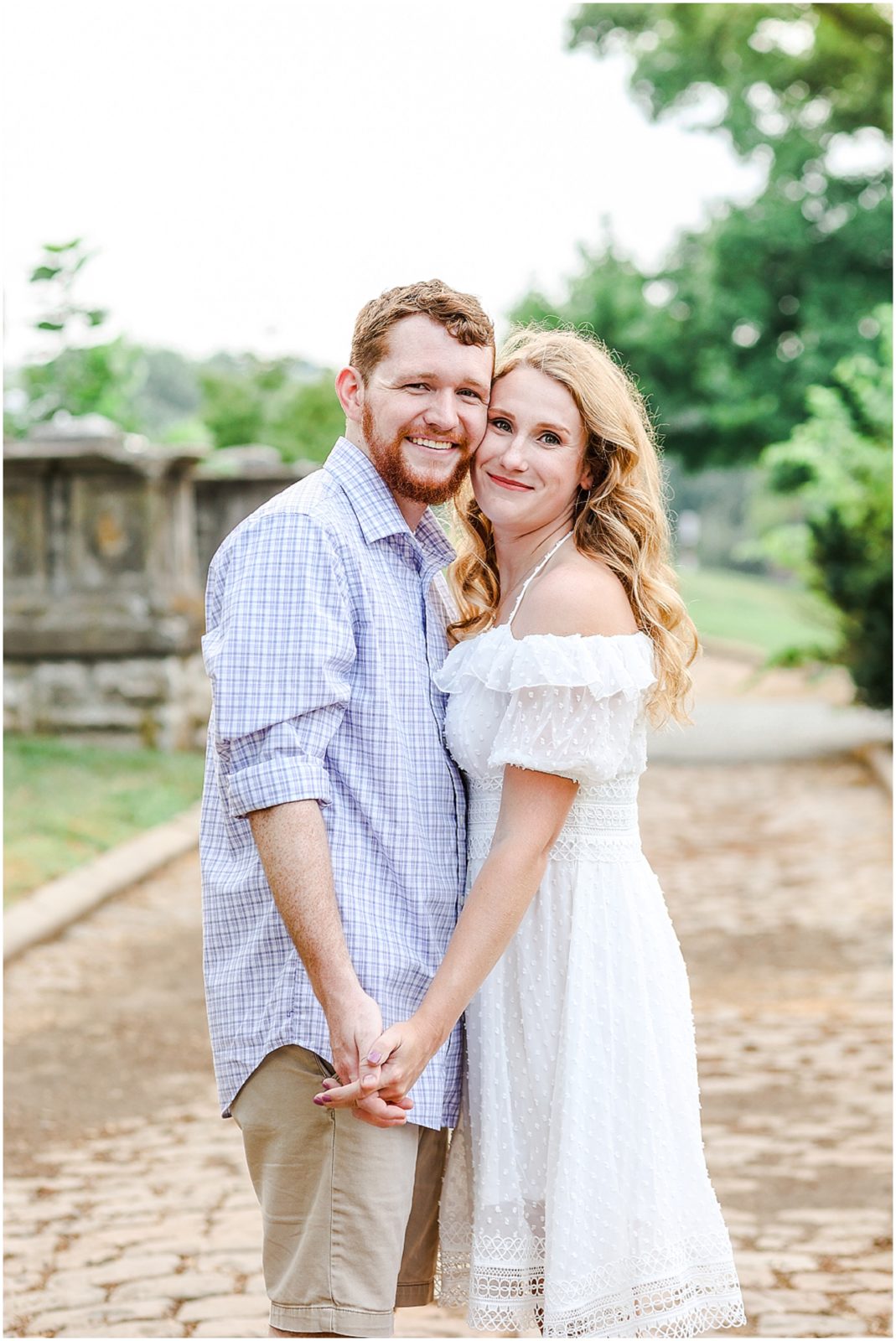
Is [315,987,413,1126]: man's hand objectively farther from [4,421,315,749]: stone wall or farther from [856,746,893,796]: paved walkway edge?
[4,421,315,749]: stone wall

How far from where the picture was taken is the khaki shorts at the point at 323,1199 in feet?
8.03

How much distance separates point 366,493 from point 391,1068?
3.18 feet

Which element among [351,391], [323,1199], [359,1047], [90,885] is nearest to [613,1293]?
[323,1199]

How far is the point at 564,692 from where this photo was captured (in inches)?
101

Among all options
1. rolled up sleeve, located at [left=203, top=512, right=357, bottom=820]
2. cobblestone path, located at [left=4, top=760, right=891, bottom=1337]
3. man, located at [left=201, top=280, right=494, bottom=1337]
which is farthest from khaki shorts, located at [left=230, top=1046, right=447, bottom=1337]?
cobblestone path, located at [left=4, top=760, right=891, bottom=1337]

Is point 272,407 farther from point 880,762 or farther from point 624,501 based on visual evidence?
point 624,501

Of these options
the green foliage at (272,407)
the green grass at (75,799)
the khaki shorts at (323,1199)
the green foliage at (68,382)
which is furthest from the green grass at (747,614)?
the khaki shorts at (323,1199)

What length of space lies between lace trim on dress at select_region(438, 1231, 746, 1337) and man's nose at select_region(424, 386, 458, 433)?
139 cm

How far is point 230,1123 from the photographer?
222 inches

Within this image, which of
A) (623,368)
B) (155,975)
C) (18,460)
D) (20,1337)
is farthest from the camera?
(18,460)

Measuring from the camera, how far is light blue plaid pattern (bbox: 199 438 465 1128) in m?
2.43

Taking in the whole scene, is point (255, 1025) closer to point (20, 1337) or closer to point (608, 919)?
point (608, 919)

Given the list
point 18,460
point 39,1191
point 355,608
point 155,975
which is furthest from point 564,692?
point 18,460

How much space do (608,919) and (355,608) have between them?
2.27 ft
